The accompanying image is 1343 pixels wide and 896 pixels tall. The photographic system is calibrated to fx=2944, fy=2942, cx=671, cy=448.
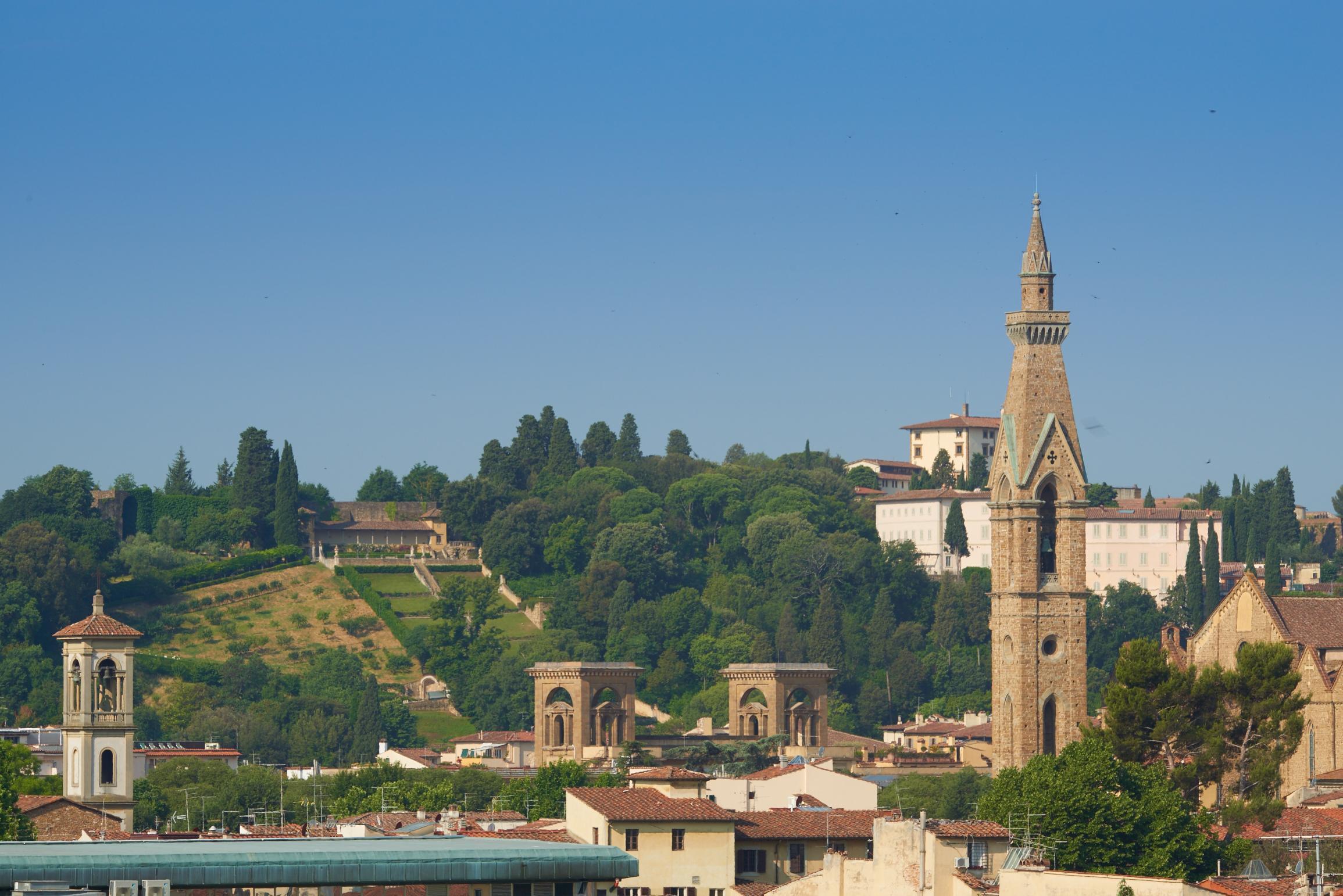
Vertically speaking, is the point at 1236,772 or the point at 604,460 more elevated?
the point at 604,460

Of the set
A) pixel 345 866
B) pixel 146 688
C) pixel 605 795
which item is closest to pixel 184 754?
pixel 146 688

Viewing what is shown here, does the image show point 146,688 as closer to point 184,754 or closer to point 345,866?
point 184,754

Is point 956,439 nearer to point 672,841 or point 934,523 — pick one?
point 934,523

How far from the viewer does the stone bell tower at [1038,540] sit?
7981 cm

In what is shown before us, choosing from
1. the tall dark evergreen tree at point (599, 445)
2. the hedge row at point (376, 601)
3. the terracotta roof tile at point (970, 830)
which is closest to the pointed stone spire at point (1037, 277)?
the terracotta roof tile at point (970, 830)

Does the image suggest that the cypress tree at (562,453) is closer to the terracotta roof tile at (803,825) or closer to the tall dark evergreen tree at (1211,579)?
the tall dark evergreen tree at (1211,579)

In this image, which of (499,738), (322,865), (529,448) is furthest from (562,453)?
(322,865)

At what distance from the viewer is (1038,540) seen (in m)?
80.9

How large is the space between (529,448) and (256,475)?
1868 cm

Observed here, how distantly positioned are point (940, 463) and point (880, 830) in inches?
5254

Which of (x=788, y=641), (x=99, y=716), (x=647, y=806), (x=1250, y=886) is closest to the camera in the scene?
(x=1250, y=886)

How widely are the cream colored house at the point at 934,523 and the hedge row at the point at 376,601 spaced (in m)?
28.4

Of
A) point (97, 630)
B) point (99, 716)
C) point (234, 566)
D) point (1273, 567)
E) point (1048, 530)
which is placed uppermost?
point (234, 566)

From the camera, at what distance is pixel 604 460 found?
17150 centimetres
